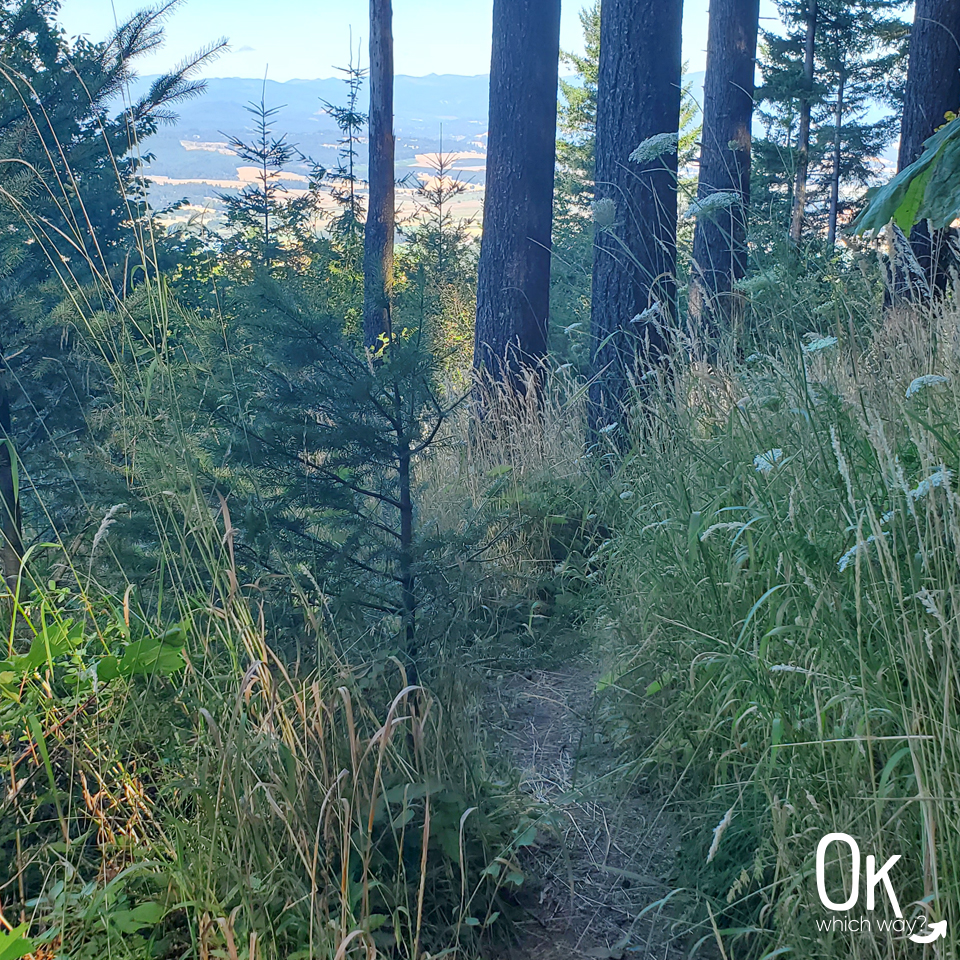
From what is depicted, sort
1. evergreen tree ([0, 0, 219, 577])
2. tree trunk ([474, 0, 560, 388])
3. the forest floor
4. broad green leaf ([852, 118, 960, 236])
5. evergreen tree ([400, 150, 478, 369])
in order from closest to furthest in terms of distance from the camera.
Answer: the forest floor
broad green leaf ([852, 118, 960, 236])
evergreen tree ([0, 0, 219, 577])
tree trunk ([474, 0, 560, 388])
evergreen tree ([400, 150, 478, 369])

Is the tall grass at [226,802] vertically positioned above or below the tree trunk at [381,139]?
below

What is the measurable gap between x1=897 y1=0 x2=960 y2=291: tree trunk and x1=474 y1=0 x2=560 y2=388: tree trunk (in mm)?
3046

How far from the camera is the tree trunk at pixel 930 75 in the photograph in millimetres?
6910

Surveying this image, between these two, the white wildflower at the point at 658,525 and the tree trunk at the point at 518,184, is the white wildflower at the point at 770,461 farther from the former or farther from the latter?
the tree trunk at the point at 518,184

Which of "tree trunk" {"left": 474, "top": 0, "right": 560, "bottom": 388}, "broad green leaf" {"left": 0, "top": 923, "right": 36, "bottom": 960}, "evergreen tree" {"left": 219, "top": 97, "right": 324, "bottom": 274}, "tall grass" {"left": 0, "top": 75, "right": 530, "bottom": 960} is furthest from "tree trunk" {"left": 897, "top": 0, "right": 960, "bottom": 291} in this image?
"broad green leaf" {"left": 0, "top": 923, "right": 36, "bottom": 960}

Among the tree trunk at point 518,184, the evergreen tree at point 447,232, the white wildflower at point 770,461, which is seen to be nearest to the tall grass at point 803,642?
the white wildflower at point 770,461

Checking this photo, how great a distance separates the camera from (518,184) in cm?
653

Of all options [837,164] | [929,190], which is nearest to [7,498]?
[929,190]

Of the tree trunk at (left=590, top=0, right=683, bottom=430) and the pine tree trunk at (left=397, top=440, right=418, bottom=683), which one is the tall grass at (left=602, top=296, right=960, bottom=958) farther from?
the tree trunk at (left=590, top=0, right=683, bottom=430)

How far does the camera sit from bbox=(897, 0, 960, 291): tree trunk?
6.91 meters

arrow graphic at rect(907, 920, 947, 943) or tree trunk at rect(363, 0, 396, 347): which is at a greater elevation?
tree trunk at rect(363, 0, 396, 347)

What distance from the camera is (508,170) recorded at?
654 cm

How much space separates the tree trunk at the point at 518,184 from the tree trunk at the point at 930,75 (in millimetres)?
3046

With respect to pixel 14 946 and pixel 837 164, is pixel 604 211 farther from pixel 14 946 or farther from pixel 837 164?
pixel 837 164
